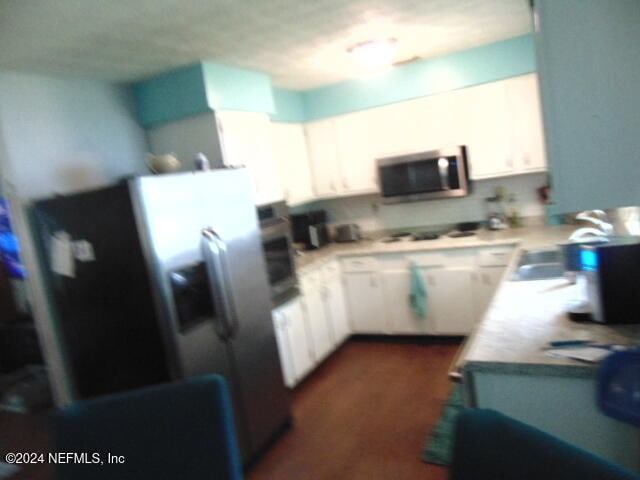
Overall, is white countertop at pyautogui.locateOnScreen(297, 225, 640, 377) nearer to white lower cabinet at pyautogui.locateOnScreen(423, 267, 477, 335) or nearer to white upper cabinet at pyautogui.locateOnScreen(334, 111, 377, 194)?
white lower cabinet at pyautogui.locateOnScreen(423, 267, 477, 335)

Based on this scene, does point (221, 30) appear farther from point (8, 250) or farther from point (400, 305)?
point (8, 250)

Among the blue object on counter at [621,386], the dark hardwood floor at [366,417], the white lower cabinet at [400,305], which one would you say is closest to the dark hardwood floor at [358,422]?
the dark hardwood floor at [366,417]

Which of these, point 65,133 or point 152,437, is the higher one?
point 65,133

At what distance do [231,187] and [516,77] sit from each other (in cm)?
255

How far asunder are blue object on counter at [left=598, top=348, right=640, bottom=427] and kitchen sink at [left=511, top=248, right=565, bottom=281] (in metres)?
1.18

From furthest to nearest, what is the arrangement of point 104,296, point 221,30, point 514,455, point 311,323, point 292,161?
point 292,161 < point 311,323 < point 221,30 < point 104,296 < point 514,455

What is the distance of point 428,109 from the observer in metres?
3.88

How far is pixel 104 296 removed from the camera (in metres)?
2.26

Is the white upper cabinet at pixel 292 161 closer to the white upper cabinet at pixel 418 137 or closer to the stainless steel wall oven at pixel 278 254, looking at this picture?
the white upper cabinet at pixel 418 137

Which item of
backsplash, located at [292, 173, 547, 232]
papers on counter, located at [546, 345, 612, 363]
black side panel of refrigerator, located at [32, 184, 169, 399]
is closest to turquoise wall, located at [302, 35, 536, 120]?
backsplash, located at [292, 173, 547, 232]

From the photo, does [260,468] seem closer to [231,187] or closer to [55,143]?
[231,187]

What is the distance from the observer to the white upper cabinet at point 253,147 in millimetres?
3059

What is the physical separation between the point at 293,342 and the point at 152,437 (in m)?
2.11

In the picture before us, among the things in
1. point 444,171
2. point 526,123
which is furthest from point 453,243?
point 526,123
